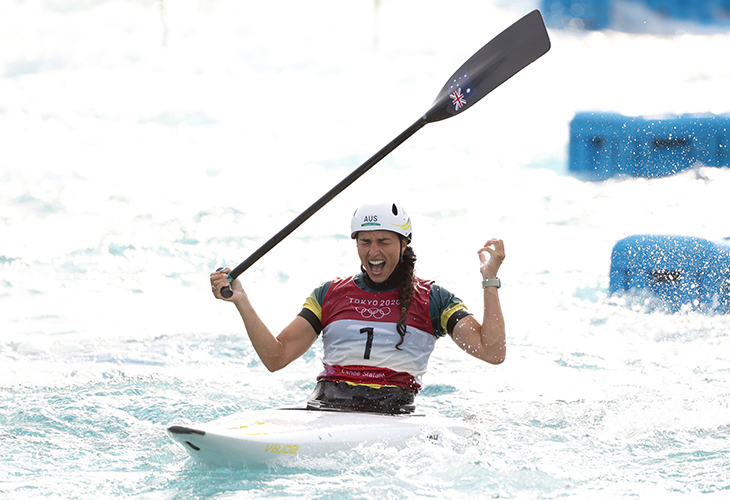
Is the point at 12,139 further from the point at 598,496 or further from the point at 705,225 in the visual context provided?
the point at 598,496

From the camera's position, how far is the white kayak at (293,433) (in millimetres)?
3217

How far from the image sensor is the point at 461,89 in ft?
15.1

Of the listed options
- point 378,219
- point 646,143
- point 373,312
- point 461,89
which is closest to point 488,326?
point 373,312

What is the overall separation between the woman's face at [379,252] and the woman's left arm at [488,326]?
1.48ft

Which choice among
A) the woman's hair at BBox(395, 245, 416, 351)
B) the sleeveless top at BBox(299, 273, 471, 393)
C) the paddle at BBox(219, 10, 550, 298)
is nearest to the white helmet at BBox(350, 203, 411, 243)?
the woman's hair at BBox(395, 245, 416, 351)

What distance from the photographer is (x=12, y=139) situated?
53.2 feet

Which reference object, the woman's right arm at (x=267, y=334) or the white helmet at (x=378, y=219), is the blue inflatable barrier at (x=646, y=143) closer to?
the white helmet at (x=378, y=219)

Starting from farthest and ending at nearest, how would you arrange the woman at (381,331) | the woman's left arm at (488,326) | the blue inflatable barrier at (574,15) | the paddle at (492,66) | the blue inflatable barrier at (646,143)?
the blue inflatable barrier at (574,15) → the blue inflatable barrier at (646,143) → the paddle at (492,66) → the woman at (381,331) → the woman's left arm at (488,326)

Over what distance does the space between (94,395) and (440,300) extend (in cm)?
288

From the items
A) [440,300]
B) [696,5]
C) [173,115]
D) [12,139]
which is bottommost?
[440,300]

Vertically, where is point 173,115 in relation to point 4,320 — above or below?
above

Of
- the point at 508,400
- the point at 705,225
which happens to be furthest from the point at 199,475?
the point at 705,225

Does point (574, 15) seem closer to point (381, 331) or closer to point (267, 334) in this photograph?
point (381, 331)

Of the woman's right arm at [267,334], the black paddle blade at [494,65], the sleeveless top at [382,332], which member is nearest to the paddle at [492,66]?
the black paddle blade at [494,65]
